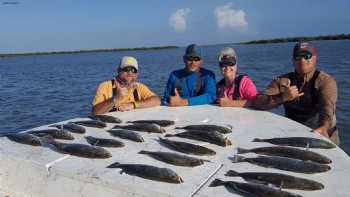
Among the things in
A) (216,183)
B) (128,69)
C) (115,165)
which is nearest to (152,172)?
(115,165)

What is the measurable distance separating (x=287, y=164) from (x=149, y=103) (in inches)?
160

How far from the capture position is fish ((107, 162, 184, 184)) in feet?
13.5

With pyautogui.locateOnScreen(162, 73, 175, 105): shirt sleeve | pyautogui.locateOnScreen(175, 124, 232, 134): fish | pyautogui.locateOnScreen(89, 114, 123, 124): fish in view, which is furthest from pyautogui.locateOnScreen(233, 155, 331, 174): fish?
pyautogui.locateOnScreen(162, 73, 175, 105): shirt sleeve

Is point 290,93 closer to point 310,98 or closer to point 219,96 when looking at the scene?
point 310,98

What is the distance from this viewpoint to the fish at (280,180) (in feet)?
12.8

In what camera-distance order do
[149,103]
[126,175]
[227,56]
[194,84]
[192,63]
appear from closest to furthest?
[126,175] < [227,56] < [149,103] < [192,63] < [194,84]

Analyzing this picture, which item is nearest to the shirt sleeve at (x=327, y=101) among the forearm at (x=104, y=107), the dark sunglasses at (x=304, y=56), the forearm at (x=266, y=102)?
the dark sunglasses at (x=304, y=56)

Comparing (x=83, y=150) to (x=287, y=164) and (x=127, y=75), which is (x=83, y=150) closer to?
(x=287, y=164)

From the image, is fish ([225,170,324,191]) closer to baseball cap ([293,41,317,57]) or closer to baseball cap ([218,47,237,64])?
baseball cap ([293,41,317,57])

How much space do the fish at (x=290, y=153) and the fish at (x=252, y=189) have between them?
101 centimetres

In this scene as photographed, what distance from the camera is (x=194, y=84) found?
8.28 m

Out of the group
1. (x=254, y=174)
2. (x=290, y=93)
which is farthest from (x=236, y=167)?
(x=290, y=93)

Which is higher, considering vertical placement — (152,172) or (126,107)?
(126,107)

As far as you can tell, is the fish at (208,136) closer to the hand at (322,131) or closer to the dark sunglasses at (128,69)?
the hand at (322,131)
